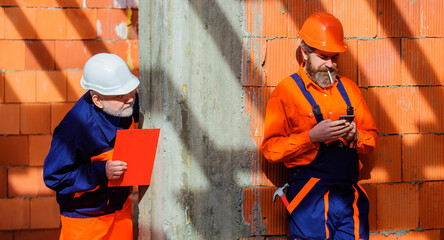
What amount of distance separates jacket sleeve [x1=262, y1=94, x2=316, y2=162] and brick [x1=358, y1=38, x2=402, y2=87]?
0.75 metres

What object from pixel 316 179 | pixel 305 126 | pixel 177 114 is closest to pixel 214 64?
pixel 177 114

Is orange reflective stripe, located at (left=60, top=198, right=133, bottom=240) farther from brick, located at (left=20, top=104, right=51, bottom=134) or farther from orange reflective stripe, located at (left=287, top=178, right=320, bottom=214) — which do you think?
brick, located at (left=20, top=104, right=51, bottom=134)

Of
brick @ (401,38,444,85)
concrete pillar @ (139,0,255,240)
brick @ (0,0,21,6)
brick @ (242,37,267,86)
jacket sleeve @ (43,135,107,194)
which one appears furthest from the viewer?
brick @ (0,0,21,6)

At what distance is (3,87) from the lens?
4.91 meters

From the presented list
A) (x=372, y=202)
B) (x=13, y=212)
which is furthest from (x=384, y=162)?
(x=13, y=212)

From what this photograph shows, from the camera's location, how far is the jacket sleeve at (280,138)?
3045 mm

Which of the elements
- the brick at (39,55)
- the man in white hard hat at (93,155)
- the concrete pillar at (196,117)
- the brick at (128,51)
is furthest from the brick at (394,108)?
the brick at (39,55)

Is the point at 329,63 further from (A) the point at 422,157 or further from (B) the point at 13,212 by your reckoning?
(B) the point at 13,212

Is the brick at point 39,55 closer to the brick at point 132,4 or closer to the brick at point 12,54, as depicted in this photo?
the brick at point 12,54

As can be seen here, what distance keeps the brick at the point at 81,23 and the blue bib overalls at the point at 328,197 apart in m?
2.51

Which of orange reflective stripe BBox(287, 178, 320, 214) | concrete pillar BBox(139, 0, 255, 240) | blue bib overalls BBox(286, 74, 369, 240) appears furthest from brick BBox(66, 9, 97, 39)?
orange reflective stripe BBox(287, 178, 320, 214)

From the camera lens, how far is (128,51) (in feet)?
16.5

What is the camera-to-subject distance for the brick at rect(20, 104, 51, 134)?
495 cm

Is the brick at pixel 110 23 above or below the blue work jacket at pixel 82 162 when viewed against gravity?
above
